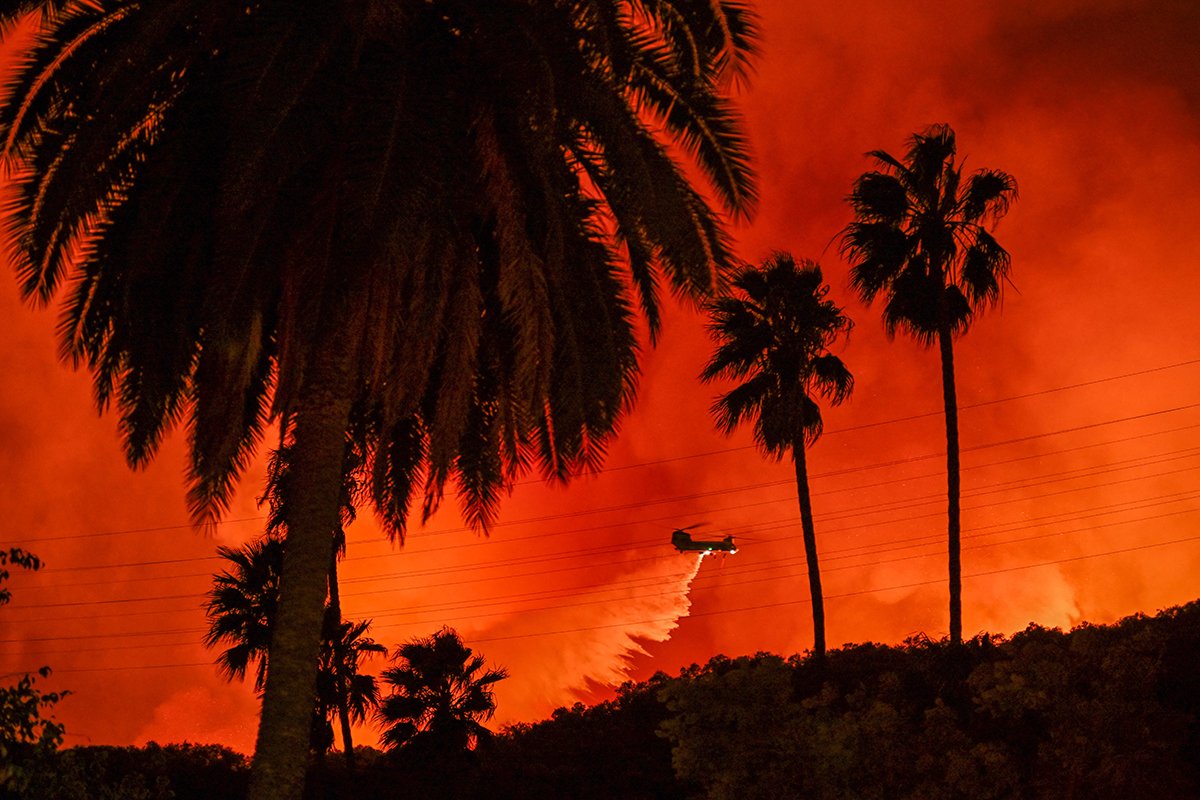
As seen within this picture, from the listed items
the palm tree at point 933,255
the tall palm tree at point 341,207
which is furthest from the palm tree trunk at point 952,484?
the tall palm tree at point 341,207

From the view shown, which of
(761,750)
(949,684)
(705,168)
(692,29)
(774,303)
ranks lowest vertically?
(761,750)

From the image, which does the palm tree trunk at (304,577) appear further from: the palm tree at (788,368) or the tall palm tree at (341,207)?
the palm tree at (788,368)

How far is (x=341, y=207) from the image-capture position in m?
11.9

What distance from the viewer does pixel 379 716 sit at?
104 ft

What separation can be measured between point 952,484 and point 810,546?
4.94 m

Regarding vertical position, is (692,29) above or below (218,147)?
above

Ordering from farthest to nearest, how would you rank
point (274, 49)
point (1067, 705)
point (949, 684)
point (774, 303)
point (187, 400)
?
point (774, 303) → point (949, 684) → point (1067, 705) → point (187, 400) → point (274, 49)

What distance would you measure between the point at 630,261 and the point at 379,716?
20649 mm

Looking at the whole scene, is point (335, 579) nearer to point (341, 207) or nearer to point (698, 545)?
point (698, 545)

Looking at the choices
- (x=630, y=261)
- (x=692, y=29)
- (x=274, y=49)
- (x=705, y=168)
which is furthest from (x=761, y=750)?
(x=274, y=49)

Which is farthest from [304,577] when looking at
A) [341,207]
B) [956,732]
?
[956,732]

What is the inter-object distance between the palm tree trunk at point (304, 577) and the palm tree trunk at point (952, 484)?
2168 cm

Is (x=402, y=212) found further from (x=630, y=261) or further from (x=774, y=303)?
(x=774, y=303)

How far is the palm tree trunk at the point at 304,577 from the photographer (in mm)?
11695
